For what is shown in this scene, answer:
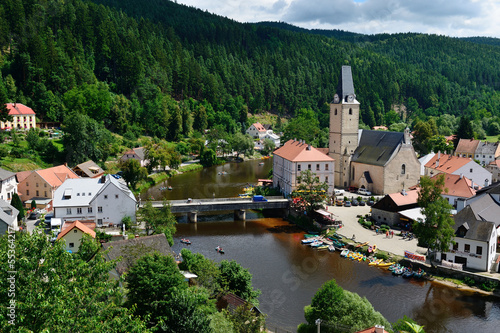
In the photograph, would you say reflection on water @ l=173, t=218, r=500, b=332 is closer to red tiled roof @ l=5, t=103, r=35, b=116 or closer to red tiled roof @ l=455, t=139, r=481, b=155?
red tiled roof @ l=5, t=103, r=35, b=116

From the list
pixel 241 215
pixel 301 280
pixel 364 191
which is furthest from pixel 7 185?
pixel 364 191

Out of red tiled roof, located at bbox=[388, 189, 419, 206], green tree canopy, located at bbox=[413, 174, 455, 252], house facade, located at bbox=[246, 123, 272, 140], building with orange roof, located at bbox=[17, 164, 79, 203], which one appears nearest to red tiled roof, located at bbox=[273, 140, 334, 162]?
red tiled roof, located at bbox=[388, 189, 419, 206]

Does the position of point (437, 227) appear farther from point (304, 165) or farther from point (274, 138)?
point (274, 138)

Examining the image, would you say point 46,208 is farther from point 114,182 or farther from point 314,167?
point 314,167

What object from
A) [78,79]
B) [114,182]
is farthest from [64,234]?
[78,79]

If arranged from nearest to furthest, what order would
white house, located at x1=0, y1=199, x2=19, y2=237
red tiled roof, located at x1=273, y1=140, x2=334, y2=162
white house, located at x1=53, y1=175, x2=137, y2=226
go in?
1. white house, located at x1=0, y1=199, x2=19, y2=237
2. white house, located at x1=53, y1=175, x2=137, y2=226
3. red tiled roof, located at x1=273, y1=140, x2=334, y2=162
